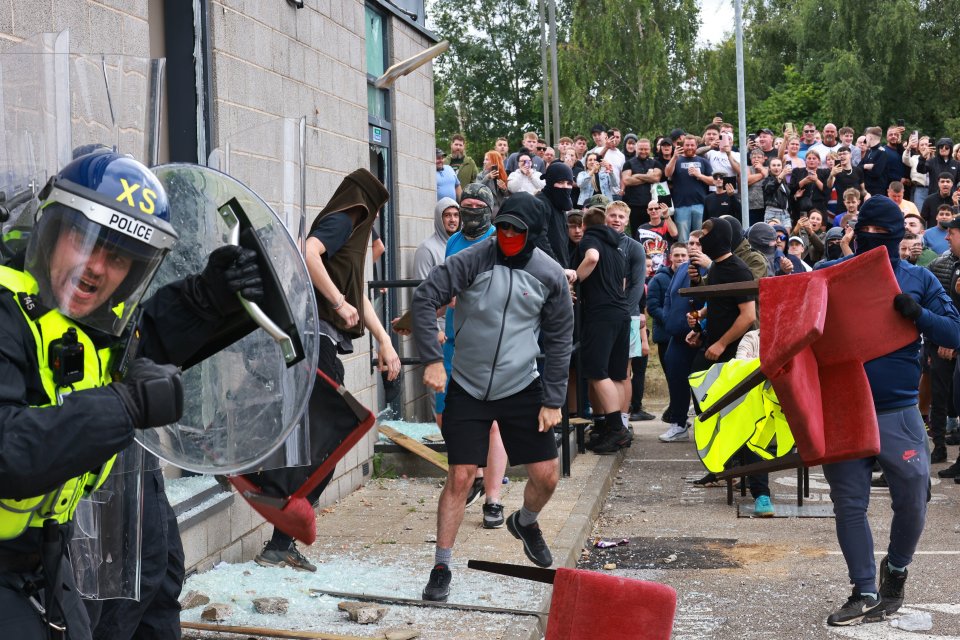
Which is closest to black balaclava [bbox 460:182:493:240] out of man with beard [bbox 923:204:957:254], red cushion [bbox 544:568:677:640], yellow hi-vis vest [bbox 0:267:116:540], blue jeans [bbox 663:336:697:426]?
blue jeans [bbox 663:336:697:426]

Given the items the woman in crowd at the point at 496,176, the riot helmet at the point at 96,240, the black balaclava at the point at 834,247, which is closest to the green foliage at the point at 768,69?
the woman in crowd at the point at 496,176

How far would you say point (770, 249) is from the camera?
34.2 feet

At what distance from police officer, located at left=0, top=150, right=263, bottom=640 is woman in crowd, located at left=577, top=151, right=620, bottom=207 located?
1344cm

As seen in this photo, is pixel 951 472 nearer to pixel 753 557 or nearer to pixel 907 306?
pixel 753 557

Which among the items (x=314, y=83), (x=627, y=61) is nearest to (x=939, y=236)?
(x=314, y=83)

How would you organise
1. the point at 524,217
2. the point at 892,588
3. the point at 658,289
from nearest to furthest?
the point at 892,588
the point at 524,217
the point at 658,289

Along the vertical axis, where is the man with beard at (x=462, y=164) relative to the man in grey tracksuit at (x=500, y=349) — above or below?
above

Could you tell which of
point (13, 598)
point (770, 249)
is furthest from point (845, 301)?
point (770, 249)

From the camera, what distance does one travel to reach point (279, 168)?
402 centimetres

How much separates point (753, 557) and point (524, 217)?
2651 millimetres

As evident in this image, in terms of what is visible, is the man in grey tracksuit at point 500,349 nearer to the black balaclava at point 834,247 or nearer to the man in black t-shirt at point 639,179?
the black balaclava at point 834,247

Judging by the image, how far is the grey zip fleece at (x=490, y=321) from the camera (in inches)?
234

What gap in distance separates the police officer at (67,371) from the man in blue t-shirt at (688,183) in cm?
1356

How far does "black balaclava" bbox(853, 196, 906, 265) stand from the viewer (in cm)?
581
